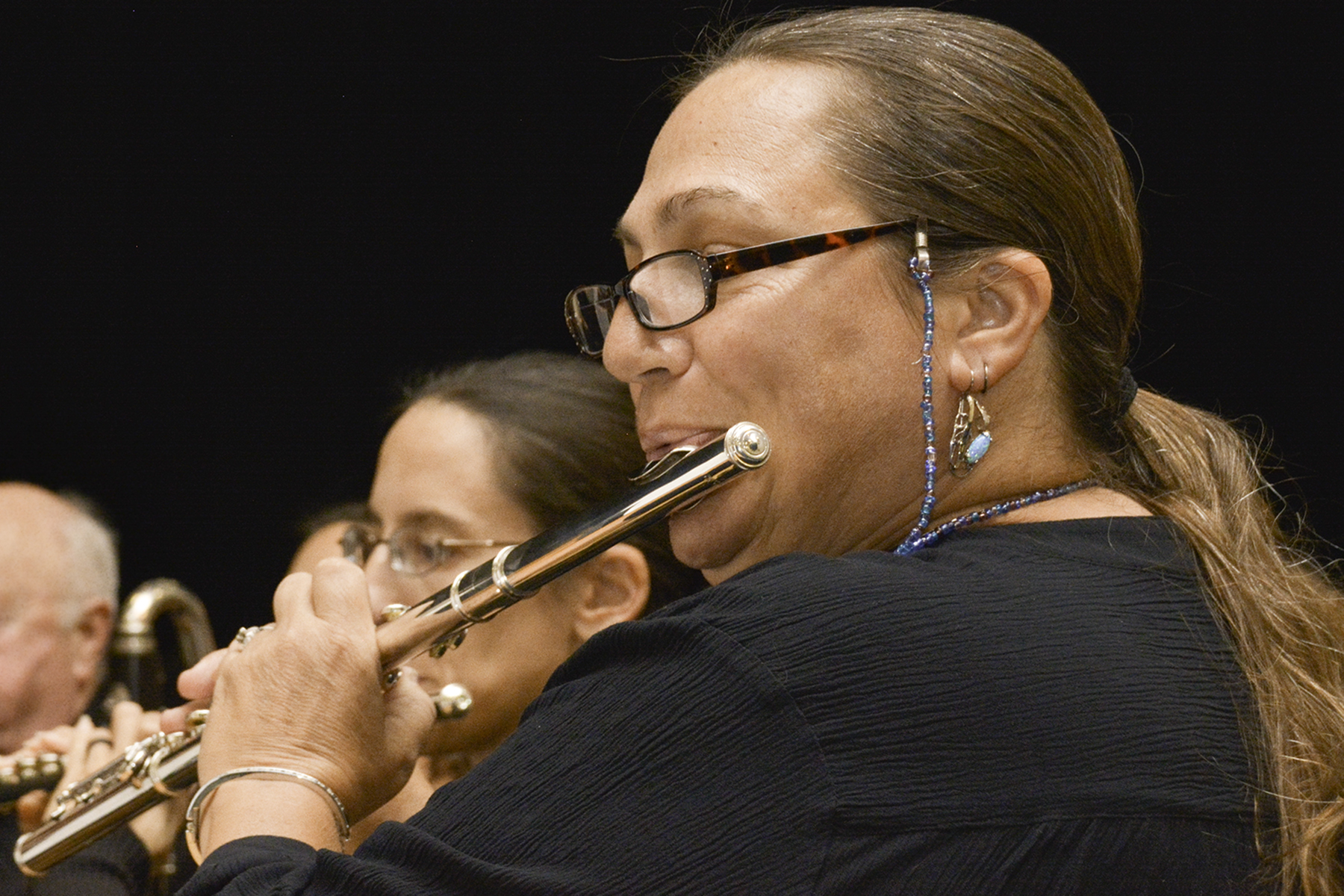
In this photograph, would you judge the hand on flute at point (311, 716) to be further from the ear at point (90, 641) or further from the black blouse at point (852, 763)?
the ear at point (90, 641)

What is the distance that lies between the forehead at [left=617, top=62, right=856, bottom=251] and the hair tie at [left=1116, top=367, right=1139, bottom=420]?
387 mm

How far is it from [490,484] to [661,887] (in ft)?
4.33

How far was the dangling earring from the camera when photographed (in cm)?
134

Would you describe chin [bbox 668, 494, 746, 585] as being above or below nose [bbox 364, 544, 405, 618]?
above

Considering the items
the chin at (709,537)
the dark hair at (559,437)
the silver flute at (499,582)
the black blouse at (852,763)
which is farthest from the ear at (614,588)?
the black blouse at (852,763)

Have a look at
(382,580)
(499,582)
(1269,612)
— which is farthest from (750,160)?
(382,580)

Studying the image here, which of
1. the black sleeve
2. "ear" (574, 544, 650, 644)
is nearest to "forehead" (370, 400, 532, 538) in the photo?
"ear" (574, 544, 650, 644)

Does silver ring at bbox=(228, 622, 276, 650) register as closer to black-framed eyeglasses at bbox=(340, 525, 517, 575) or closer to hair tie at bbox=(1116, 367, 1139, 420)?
black-framed eyeglasses at bbox=(340, 525, 517, 575)

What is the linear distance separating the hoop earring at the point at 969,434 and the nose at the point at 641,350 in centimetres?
29

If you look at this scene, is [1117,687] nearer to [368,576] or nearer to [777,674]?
[777,674]

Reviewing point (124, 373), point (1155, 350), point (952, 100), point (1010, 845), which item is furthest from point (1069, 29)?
point (124, 373)

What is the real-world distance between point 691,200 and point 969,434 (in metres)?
0.38

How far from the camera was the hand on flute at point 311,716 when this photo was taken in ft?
4.17

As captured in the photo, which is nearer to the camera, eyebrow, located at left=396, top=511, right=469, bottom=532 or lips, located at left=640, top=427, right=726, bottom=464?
lips, located at left=640, top=427, right=726, bottom=464
